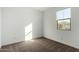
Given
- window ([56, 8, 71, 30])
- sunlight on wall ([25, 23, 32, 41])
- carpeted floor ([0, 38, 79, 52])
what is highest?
window ([56, 8, 71, 30])

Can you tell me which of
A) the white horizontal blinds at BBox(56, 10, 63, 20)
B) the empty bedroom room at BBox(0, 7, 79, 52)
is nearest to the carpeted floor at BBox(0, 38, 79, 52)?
the empty bedroom room at BBox(0, 7, 79, 52)

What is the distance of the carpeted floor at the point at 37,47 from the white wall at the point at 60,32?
0.39 ft

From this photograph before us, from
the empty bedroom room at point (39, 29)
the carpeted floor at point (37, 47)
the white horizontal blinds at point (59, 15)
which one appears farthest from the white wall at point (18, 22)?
the white horizontal blinds at point (59, 15)

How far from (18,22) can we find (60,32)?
99cm

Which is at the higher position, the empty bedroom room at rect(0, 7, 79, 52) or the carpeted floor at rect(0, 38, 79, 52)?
the empty bedroom room at rect(0, 7, 79, 52)

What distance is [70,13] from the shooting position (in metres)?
2.05

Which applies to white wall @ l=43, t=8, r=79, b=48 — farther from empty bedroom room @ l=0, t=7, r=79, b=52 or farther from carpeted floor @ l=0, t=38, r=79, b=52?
carpeted floor @ l=0, t=38, r=79, b=52

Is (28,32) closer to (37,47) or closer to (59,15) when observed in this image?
(37,47)

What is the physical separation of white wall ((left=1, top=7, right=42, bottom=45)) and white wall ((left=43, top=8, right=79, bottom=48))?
0.58 ft

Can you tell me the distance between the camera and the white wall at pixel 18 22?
75.4 inches

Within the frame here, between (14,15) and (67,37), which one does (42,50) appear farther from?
(14,15)

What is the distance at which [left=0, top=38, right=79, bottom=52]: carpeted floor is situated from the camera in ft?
6.38

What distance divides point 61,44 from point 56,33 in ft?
0.92

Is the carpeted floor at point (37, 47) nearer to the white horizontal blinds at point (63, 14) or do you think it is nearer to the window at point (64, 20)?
the window at point (64, 20)
